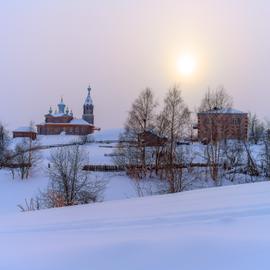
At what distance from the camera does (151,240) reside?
2.58 metres

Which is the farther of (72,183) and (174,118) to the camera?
(174,118)

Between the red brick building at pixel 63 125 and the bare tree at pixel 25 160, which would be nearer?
the bare tree at pixel 25 160

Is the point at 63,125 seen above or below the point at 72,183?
above

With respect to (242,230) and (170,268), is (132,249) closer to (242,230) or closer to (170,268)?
(170,268)

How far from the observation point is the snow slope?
2.12 m

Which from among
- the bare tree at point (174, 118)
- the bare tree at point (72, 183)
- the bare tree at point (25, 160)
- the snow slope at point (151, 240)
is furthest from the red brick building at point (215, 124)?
the snow slope at point (151, 240)

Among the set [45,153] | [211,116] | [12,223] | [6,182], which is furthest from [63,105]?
[12,223]

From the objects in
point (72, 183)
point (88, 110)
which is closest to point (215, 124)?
point (72, 183)

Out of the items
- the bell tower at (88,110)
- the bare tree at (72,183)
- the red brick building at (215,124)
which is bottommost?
the bare tree at (72,183)

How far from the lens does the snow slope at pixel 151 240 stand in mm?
2125

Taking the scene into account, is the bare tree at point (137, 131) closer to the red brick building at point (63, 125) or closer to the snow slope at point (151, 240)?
the snow slope at point (151, 240)

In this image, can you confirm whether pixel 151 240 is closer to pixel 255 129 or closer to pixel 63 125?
pixel 255 129

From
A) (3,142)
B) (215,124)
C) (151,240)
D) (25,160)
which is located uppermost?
(215,124)

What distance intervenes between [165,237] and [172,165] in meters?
19.6
